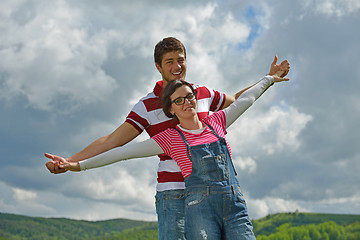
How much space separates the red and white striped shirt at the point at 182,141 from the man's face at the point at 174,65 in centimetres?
97

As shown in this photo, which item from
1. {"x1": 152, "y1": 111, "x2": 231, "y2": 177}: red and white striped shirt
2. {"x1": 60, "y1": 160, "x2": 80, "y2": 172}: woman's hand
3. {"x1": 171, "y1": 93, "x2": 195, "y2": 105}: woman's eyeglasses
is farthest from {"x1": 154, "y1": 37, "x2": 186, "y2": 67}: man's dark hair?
{"x1": 60, "y1": 160, "x2": 80, "y2": 172}: woman's hand

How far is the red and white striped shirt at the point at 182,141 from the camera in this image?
15.7 feet

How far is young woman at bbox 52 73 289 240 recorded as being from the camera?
442 centimetres

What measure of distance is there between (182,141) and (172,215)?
104 centimetres

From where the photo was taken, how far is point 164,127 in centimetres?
567

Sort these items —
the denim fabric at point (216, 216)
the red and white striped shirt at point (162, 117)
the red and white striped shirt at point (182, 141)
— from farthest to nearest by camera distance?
1. the red and white striped shirt at point (162, 117)
2. the red and white striped shirt at point (182, 141)
3. the denim fabric at point (216, 216)

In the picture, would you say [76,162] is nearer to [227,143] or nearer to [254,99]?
[227,143]

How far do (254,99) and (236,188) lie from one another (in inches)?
62.8

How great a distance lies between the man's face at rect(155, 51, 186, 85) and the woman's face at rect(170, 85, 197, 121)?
792 millimetres

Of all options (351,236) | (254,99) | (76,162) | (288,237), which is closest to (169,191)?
(76,162)

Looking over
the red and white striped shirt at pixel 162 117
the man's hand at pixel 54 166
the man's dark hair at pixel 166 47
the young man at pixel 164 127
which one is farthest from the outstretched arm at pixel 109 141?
the man's dark hair at pixel 166 47

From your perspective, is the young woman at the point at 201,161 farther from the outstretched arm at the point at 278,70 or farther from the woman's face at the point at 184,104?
the outstretched arm at the point at 278,70

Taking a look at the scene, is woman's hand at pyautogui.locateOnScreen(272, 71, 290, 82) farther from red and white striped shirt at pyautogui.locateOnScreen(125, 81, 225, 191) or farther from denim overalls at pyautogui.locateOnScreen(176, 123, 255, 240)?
denim overalls at pyautogui.locateOnScreen(176, 123, 255, 240)

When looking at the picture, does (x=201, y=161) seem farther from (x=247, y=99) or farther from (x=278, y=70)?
(x=278, y=70)
